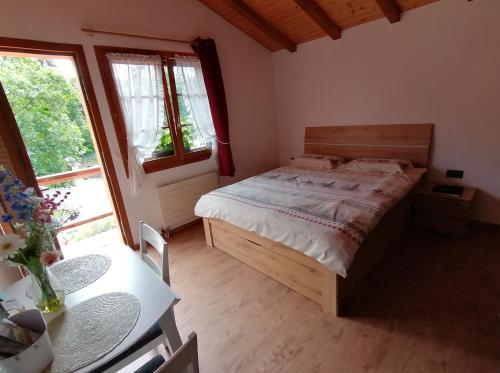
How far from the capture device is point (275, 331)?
1694 mm

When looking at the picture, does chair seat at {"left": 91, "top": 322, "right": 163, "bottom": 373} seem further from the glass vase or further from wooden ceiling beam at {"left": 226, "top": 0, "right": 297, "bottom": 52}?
wooden ceiling beam at {"left": 226, "top": 0, "right": 297, "bottom": 52}

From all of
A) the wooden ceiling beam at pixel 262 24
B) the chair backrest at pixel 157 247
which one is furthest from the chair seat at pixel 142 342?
the wooden ceiling beam at pixel 262 24

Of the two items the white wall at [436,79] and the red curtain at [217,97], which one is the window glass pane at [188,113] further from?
the white wall at [436,79]

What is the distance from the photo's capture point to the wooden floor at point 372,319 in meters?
1.46

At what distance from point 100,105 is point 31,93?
2172 millimetres

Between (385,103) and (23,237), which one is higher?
(385,103)

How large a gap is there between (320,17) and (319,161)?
5.20 feet

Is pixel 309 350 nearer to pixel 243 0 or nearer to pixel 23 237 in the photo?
pixel 23 237

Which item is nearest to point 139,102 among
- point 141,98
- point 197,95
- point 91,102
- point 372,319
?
point 141,98

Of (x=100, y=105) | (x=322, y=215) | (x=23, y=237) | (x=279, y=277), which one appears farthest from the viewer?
(x=100, y=105)

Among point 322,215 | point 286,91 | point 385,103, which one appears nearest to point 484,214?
point 385,103

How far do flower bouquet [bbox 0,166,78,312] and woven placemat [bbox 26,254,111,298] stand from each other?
14 cm

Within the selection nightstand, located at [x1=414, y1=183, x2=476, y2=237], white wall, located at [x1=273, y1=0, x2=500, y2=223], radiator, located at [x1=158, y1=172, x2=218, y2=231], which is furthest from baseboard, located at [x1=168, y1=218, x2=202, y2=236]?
Result: nightstand, located at [x1=414, y1=183, x2=476, y2=237]

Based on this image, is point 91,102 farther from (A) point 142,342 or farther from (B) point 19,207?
(A) point 142,342
